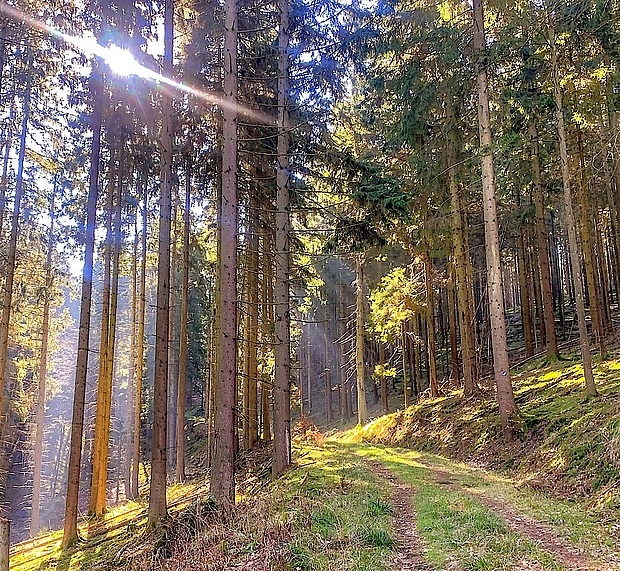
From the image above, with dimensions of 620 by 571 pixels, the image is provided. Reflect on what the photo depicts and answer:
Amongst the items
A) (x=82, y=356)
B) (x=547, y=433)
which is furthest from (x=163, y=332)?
(x=547, y=433)

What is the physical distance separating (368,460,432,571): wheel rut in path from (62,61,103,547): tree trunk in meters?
7.31

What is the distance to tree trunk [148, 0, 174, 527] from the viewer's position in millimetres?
8594

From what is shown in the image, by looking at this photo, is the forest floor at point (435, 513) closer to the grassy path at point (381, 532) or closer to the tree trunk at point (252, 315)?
the grassy path at point (381, 532)

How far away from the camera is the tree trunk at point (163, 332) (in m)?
8.59

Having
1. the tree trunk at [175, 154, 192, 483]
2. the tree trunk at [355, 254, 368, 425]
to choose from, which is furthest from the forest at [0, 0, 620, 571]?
the tree trunk at [355, 254, 368, 425]

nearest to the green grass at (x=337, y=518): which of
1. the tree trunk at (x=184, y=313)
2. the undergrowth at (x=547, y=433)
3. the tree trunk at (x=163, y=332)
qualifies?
the tree trunk at (x=163, y=332)

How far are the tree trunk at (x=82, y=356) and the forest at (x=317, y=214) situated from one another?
0.06 metres

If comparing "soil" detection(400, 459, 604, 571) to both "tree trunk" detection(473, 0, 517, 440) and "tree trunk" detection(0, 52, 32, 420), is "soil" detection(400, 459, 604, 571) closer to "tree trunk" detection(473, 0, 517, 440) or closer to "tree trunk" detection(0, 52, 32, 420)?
"tree trunk" detection(473, 0, 517, 440)

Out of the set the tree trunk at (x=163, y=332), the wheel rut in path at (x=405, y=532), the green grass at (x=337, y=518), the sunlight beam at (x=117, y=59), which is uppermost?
the sunlight beam at (x=117, y=59)

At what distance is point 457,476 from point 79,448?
8.58 metres

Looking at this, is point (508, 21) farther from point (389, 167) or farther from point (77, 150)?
point (77, 150)

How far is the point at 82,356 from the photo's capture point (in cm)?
1148

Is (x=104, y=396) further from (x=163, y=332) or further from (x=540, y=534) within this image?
(x=540, y=534)

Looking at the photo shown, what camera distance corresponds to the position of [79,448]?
1133cm
